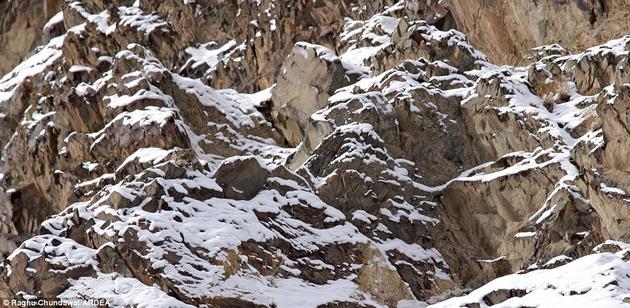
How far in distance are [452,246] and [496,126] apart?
3635mm

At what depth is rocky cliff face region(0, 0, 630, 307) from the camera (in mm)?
27812

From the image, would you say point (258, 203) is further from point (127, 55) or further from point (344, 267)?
point (127, 55)

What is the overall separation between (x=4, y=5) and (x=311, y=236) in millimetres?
36964

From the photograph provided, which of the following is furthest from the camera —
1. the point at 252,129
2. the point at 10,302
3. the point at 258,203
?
the point at 252,129

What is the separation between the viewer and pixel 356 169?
106ft

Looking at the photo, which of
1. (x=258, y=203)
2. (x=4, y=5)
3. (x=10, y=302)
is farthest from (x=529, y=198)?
(x=4, y=5)

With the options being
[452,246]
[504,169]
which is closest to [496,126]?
[504,169]

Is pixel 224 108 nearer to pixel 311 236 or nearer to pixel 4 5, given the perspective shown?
pixel 311 236

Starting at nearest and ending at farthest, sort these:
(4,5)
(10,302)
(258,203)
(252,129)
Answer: (10,302)
(258,203)
(252,129)
(4,5)

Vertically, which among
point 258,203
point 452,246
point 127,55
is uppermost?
point 127,55

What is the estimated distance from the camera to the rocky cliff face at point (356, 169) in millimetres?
27812

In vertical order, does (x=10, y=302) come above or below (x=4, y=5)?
below

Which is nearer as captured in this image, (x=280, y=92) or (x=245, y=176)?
(x=245, y=176)

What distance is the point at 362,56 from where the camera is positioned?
130 feet
